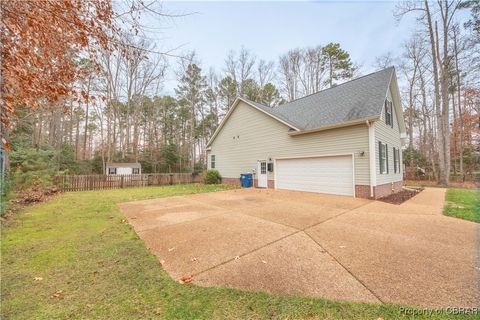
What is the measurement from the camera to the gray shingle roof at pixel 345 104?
918 centimetres

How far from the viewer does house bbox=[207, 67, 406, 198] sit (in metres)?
8.73

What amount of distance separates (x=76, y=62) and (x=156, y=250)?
3.64 metres

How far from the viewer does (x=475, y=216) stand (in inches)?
218

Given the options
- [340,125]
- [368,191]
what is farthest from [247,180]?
[368,191]

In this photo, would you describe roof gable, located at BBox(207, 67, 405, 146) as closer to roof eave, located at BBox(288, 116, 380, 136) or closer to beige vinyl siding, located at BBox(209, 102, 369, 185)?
roof eave, located at BBox(288, 116, 380, 136)

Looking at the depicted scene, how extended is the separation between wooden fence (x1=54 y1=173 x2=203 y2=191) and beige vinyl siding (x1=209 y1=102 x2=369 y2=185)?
3.48 meters

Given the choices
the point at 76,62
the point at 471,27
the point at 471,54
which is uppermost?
the point at 471,27

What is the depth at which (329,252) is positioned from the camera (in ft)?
11.3

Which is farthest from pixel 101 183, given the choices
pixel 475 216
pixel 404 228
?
pixel 475 216

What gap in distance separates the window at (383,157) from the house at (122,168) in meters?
23.0

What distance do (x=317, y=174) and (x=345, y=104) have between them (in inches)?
153

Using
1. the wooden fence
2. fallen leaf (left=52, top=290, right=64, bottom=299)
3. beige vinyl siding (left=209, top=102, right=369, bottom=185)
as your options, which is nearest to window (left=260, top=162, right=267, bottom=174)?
beige vinyl siding (left=209, top=102, right=369, bottom=185)

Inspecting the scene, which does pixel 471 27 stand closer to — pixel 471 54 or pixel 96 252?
pixel 471 54

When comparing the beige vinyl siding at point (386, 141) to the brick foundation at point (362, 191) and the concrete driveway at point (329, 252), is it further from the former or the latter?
the concrete driveway at point (329, 252)
